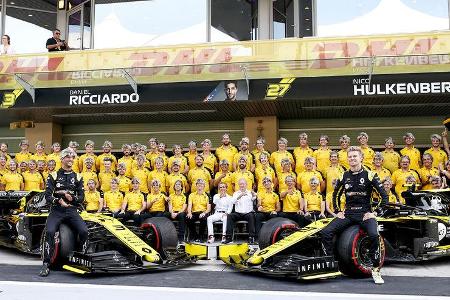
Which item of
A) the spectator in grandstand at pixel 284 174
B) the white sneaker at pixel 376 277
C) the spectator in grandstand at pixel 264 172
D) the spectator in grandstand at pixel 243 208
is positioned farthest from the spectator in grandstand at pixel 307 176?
the white sneaker at pixel 376 277

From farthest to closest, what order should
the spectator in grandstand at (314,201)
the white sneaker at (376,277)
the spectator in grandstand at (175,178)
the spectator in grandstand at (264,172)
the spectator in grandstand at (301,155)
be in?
the spectator in grandstand at (301,155), the spectator in grandstand at (175,178), the spectator in grandstand at (264,172), the spectator in grandstand at (314,201), the white sneaker at (376,277)

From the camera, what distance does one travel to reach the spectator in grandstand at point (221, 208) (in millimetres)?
8672

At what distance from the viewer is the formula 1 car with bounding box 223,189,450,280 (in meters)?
5.93

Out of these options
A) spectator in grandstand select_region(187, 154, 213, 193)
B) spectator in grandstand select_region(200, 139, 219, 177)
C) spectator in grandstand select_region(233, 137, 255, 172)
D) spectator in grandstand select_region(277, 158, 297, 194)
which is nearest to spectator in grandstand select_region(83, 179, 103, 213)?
spectator in grandstand select_region(187, 154, 213, 193)

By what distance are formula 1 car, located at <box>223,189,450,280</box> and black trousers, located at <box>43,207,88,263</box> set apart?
201 cm

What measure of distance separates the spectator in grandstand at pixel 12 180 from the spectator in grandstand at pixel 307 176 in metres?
6.03

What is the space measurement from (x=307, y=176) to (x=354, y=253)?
3487 mm

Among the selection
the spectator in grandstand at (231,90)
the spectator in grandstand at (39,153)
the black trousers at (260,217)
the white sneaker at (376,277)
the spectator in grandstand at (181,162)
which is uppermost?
the spectator in grandstand at (231,90)

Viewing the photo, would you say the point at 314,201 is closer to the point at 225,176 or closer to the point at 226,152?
the point at 225,176

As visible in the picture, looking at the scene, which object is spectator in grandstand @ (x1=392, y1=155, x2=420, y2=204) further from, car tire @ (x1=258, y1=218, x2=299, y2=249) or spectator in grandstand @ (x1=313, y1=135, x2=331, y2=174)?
car tire @ (x1=258, y1=218, x2=299, y2=249)

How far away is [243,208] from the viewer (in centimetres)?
895

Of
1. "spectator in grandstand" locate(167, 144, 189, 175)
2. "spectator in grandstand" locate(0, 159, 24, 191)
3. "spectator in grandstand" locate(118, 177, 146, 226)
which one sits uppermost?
"spectator in grandstand" locate(167, 144, 189, 175)

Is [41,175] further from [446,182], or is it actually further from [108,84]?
[446,182]

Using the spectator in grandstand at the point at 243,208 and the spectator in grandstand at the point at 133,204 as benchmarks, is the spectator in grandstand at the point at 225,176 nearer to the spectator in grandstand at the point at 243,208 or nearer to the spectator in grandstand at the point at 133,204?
the spectator in grandstand at the point at 243,208
